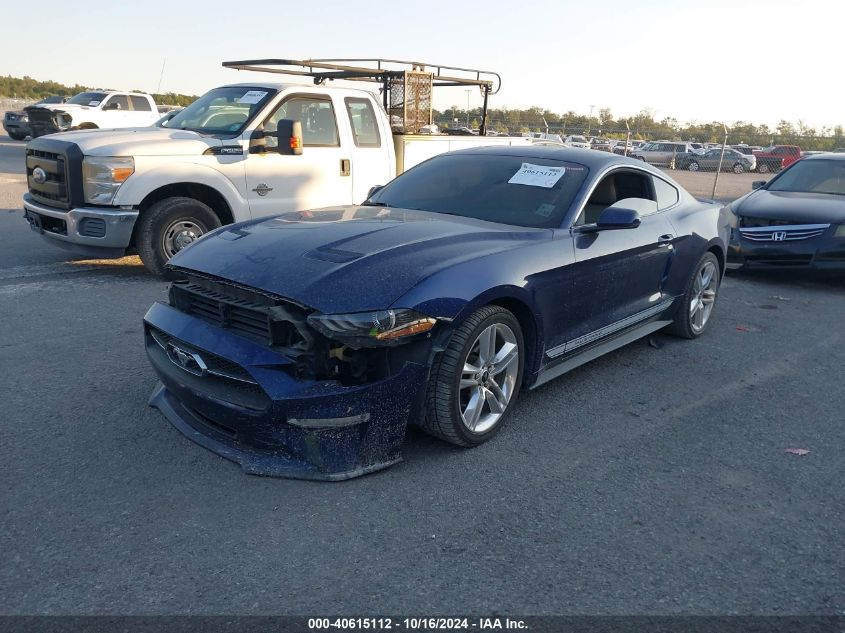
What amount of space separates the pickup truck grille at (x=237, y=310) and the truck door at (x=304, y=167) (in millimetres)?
3888

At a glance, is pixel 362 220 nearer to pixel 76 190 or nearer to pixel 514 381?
pixel 514 381

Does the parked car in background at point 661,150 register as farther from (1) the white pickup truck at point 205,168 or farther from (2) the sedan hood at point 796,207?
(1) the white pickup truck at point 205,168

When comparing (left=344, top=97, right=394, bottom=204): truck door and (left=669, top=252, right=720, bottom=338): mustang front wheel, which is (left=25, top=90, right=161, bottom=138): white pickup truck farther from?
(left=669, top=252, right=720, bottom=338): mustang front wheel

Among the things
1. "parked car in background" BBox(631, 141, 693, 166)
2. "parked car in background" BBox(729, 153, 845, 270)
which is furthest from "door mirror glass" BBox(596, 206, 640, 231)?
"parked car in background" BBox(631, 141, 693, 166)

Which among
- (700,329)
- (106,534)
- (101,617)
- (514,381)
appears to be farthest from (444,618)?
(700,329)

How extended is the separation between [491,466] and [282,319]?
1278mm

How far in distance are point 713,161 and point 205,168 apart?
32310mm

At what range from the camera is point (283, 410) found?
318 centimetres

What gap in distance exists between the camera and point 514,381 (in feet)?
13.1

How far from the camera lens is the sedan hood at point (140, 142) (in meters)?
6.87

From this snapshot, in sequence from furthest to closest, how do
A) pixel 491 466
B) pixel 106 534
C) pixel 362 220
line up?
1. pixel 362 220
2. pixel 491 466
3. pixel 106 534

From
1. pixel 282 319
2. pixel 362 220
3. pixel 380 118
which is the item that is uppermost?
pixel 380 118

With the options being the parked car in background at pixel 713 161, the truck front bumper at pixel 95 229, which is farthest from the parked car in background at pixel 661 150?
the truck front bumper at pixel 95 229

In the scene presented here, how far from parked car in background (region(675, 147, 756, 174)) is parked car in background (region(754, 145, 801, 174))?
488mm
